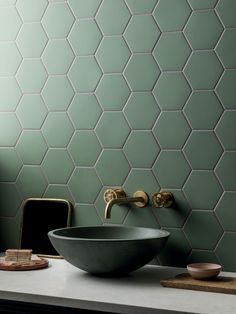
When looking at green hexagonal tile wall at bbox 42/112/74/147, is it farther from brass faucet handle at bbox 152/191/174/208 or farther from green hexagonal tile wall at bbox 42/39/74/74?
brass faucet handle at bbox 152/191/174/208

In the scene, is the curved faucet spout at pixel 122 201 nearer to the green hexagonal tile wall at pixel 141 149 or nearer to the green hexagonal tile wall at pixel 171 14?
the green hexagonal tile wall at pixel 141 149

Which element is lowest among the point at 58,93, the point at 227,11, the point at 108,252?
the point at 108,252

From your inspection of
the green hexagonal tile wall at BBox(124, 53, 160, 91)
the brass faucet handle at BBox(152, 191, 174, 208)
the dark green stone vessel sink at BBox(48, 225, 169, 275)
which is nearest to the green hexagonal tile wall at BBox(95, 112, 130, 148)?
the green hexagonal tile wall at BBox(124, 53, 160, 91)

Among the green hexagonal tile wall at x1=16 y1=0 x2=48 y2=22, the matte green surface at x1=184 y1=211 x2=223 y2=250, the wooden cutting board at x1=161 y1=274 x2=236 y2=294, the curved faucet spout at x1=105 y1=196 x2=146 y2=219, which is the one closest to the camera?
the wooden cutting board at x1=161 y1=274 x2=236 y2=294

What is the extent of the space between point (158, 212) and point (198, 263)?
27 centimetres

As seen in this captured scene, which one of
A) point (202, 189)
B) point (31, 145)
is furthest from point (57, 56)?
point (202, 189)

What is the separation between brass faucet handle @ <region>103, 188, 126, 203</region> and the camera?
245 cm

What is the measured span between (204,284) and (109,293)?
0.31 metres

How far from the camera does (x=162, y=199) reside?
7.76 feet

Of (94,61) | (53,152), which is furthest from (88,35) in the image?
(53,152)

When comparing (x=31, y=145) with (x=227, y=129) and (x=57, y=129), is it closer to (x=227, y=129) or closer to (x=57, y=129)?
(x=57, y=129)

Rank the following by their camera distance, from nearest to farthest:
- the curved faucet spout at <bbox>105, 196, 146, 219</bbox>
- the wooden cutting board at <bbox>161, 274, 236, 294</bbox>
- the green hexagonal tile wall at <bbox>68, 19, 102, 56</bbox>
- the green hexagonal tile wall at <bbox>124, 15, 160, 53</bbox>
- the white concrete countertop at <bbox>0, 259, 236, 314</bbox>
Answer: the white concrete countertop at <bbox>0, 259, 236, 314</bbox>, the wooden cutting board at <bbox>161, 274, 236, 294</bbox>, the curved faucet spout at <bbox>105, 196, 146, 219</bbox>, the green hexagonal tile wall at <bbox>124, 15, 160, 53</bbox>, the green hexagonal tile wall at <bbox>68, 19, 102, 56</bbox>

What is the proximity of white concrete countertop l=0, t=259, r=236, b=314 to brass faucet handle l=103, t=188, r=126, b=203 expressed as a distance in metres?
0.34

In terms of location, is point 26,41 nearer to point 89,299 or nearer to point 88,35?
point 88,35
